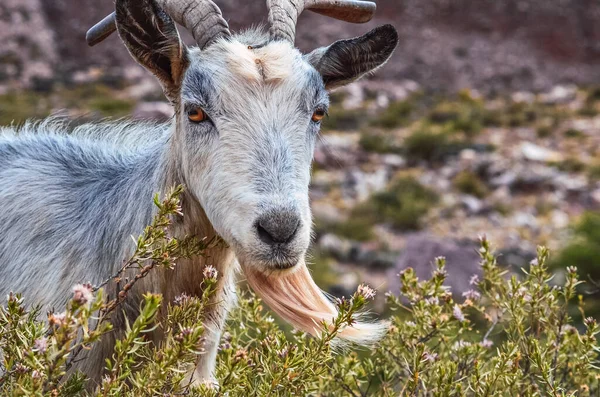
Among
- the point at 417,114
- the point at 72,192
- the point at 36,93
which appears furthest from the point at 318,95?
the point at 36,93

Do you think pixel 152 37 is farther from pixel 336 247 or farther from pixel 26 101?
pixel 26 101

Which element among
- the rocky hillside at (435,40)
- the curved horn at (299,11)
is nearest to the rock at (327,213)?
the curved horn at (299,11)

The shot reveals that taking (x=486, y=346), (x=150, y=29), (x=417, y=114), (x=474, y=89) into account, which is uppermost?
(x=150, y=29)

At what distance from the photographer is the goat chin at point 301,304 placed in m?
3.27

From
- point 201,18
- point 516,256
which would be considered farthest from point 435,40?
point 201,18

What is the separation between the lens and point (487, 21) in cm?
3180

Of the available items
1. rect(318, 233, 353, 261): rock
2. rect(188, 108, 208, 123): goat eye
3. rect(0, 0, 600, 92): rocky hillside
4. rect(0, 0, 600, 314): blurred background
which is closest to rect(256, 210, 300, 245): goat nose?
rect(188, 108, 208, 123): goat eye

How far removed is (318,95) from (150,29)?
0.81 metres

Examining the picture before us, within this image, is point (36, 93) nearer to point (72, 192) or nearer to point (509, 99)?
point (509, 99)

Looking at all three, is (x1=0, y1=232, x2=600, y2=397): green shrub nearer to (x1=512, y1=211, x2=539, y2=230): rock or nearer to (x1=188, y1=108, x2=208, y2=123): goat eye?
(x1=188, y1=108, x2=208, y2=123): goat eye

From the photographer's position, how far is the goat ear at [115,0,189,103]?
3.27 meters

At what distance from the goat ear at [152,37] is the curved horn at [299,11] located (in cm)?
50

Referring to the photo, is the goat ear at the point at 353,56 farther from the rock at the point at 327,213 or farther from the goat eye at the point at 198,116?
the rock at the point at 327,213

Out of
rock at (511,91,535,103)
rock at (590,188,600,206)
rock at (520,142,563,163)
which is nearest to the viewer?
rock at (590,188,600,206)
